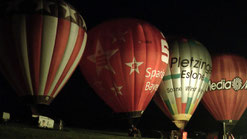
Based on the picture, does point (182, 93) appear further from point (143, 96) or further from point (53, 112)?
point (53, 112)

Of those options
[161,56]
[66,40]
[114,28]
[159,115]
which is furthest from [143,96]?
[159,115]

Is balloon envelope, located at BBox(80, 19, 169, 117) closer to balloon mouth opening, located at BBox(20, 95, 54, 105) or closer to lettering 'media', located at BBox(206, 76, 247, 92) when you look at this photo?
balloon mouth opening, located at BBox(20, 95, 54, 105)

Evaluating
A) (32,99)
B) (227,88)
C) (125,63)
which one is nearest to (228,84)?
(227,88)

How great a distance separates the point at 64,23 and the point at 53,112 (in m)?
7.14

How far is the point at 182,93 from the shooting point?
14.5 metres

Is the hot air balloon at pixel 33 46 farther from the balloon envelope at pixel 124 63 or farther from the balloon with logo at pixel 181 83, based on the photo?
the balloon with logo at pixel 181 83

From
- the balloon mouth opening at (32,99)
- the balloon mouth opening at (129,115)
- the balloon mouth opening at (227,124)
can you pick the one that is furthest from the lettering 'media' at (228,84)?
the balloon mouth opening at (32,99)

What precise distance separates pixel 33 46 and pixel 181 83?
5.73 m

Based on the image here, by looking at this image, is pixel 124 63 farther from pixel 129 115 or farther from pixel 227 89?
pixel 227 89

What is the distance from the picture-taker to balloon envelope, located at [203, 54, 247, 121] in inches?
641

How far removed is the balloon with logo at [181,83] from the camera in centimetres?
1445

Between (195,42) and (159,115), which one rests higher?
(195,42)

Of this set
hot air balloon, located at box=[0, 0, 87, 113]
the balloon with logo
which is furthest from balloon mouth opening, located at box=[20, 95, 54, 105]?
the balloon with logo

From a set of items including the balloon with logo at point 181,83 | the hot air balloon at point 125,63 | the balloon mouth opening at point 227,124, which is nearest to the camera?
the hot air balloon at point 125,63
